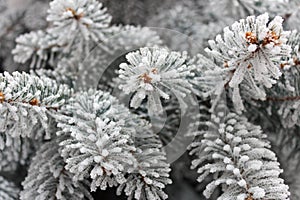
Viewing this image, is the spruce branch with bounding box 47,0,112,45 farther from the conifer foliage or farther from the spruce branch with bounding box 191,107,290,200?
the spruce branch with bounding box 191,107,290,200

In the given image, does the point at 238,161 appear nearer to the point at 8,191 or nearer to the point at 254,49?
the point at 254,49

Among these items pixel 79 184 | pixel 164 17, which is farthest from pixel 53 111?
pixel 164 17

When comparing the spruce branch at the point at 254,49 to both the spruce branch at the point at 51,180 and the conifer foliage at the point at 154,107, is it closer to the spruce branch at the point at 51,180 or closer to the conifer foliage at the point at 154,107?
the conifer foliage at the point at 154,107

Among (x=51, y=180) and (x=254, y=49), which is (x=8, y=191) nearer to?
(x=51, y=180)

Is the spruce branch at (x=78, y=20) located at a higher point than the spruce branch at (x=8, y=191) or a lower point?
higher

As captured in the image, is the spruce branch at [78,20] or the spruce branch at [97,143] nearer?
the spruce branch at [97,143]

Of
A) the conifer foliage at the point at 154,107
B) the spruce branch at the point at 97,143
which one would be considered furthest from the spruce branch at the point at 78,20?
the spruce branch at the point at 97,143

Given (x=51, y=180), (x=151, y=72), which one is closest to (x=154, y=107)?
(x=151, y=72)

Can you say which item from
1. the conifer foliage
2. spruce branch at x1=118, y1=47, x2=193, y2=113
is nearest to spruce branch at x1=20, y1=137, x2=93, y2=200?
the conifer foliage

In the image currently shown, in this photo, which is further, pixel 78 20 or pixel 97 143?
pixel 78 20

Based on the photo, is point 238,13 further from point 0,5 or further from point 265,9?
point 0,5

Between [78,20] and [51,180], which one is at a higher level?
[78,20]

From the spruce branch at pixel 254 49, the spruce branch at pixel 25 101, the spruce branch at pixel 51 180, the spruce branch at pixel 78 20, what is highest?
the spruce branch at pixel 78 20
